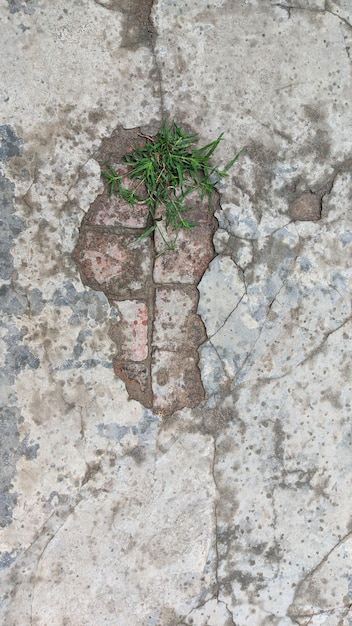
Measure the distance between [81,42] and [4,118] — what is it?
0.38 meters

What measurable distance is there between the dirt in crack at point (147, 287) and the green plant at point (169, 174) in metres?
0.03

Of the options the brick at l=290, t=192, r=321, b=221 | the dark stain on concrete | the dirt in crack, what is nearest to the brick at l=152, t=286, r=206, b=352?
the dirt in crack

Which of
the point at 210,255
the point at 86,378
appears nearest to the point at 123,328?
the point at 86,378

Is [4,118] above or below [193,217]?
above

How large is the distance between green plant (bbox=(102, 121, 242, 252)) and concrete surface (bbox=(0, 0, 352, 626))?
0.05m

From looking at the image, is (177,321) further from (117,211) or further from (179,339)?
(117,211)

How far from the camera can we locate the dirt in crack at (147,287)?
218cm

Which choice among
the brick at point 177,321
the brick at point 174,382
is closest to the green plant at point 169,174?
the brick at point 177,321

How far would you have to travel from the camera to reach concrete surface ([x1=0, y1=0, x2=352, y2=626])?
2102 millimetres

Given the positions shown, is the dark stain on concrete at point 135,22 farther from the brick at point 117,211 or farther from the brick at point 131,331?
the brick at point 131,331

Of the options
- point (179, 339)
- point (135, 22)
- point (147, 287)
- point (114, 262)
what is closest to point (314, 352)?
point (179, 339)

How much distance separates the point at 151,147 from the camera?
2.17 meters

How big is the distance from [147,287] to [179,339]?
0.74 ft

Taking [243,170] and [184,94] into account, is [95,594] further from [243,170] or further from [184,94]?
[184,94]
